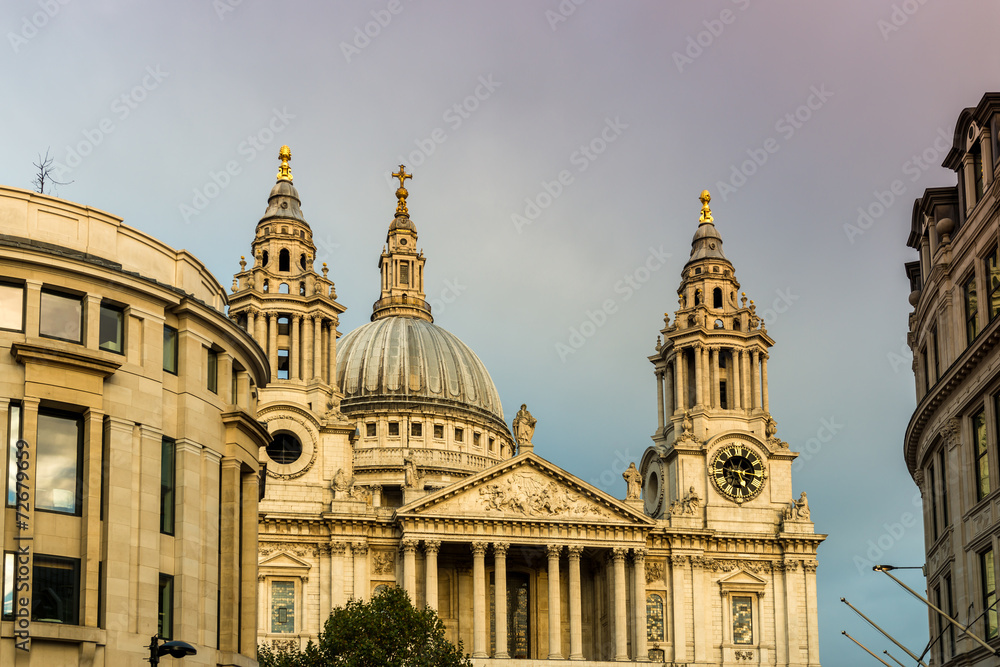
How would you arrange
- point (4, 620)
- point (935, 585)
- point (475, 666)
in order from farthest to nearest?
point (475, 666)
point (935, 585)
point (4, 620)

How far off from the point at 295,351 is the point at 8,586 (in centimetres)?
6175

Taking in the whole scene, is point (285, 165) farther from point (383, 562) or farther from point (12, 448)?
point (12, 448)

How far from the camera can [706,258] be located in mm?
106688

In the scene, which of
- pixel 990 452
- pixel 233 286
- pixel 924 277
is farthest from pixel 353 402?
pixel 990 452

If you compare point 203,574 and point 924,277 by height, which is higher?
point 924,277

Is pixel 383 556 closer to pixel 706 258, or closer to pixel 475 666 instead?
pixel 475 666

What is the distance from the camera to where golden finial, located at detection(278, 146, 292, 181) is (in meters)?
106

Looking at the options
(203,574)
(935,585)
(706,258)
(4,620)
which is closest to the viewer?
(4,620)

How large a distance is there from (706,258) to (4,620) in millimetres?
75684

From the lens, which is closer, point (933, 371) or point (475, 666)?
point (933, 371)

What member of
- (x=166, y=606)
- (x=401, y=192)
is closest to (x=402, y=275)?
(x=401, y=192)

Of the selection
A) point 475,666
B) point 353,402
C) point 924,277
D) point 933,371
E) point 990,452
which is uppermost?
point 353,402

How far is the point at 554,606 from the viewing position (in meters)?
93.8

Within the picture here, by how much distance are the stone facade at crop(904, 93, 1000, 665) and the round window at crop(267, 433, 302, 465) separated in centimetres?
4917
